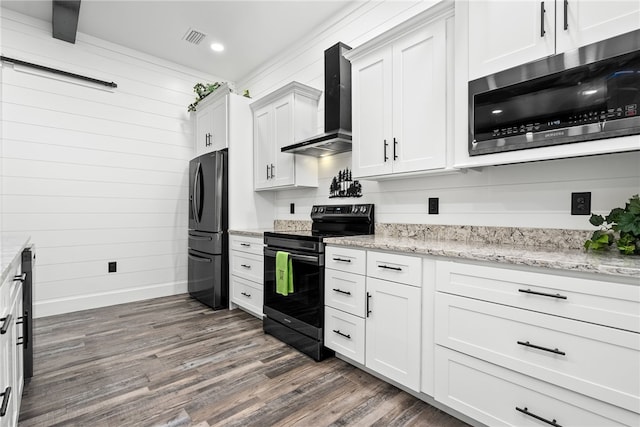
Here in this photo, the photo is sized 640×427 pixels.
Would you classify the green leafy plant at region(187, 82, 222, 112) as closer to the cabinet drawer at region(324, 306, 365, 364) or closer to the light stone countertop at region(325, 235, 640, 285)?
the cabinet drawer at region(324, 306, 365, 364)

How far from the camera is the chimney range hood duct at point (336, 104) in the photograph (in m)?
2.71

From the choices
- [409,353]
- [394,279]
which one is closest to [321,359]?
[409,353]

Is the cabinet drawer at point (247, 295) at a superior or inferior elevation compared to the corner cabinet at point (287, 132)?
inferior

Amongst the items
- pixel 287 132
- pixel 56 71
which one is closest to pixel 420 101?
pixel 287 132

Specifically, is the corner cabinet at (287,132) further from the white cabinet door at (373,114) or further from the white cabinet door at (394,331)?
the white cabinet door at (394,331)

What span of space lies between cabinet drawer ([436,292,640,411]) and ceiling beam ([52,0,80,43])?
3978mm

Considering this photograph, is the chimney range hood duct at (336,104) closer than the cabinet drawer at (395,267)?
No

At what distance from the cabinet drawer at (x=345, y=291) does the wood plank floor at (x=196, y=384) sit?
0.44 metres

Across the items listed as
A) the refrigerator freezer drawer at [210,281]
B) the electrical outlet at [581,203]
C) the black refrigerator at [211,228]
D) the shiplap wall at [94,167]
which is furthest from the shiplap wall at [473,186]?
the shiplap wall at [94,167]

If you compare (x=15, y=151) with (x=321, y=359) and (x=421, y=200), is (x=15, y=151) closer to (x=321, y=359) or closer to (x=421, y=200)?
(x=321, y=359)

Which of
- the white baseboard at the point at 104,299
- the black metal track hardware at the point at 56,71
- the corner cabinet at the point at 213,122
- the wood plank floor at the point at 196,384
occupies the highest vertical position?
the black metal track hardware at the point at 56,71

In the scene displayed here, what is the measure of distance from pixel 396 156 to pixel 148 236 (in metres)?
3.29

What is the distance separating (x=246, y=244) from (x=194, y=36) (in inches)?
94.5

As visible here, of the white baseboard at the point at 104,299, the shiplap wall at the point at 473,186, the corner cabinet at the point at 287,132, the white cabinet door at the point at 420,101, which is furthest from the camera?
the white baseboard at the point at 104,299
